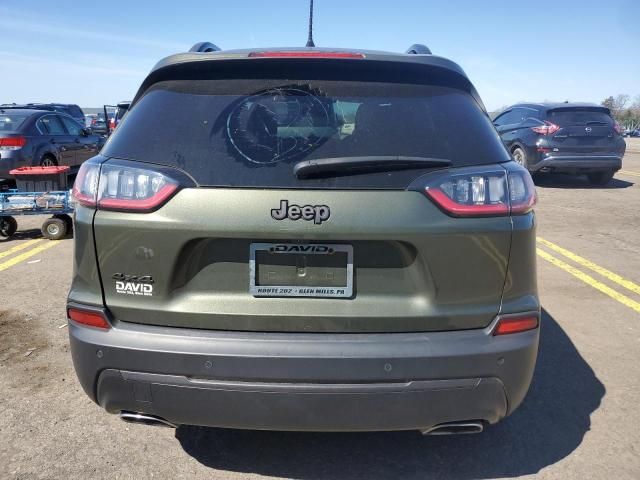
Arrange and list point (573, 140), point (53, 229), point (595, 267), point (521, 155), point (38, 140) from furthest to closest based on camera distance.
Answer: point (521, 155) → point (573, 140) → point (38, 140) → point (53, 229) → point (595, 267)

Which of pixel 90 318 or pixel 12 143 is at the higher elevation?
pixel 90 318

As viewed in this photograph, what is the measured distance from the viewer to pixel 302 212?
2043mm

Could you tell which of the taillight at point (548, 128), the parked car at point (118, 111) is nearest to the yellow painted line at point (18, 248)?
the parked car at point (118, 111)

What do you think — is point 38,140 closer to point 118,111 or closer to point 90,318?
point 118,111

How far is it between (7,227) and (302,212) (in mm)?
6947

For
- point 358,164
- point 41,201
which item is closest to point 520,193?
point 358,164

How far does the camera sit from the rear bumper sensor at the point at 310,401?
2.08 m

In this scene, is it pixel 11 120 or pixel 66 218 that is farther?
pixel 11 120

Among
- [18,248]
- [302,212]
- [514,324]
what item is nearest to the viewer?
[302,212]

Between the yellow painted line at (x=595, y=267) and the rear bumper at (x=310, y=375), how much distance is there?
12.9 feet

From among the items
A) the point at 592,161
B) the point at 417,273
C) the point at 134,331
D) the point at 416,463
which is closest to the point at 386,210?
the point at 417,273

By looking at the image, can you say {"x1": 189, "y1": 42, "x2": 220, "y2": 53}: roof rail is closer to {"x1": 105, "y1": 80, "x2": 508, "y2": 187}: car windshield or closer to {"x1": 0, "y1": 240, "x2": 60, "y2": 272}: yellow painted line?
{"x1": 105, "y1": 80, "x2": 508, "y2": 187}: car windshield

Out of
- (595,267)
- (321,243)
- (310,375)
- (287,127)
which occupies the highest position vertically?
(287,127)

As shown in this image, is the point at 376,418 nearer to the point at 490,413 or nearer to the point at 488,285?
the point at 490,413
